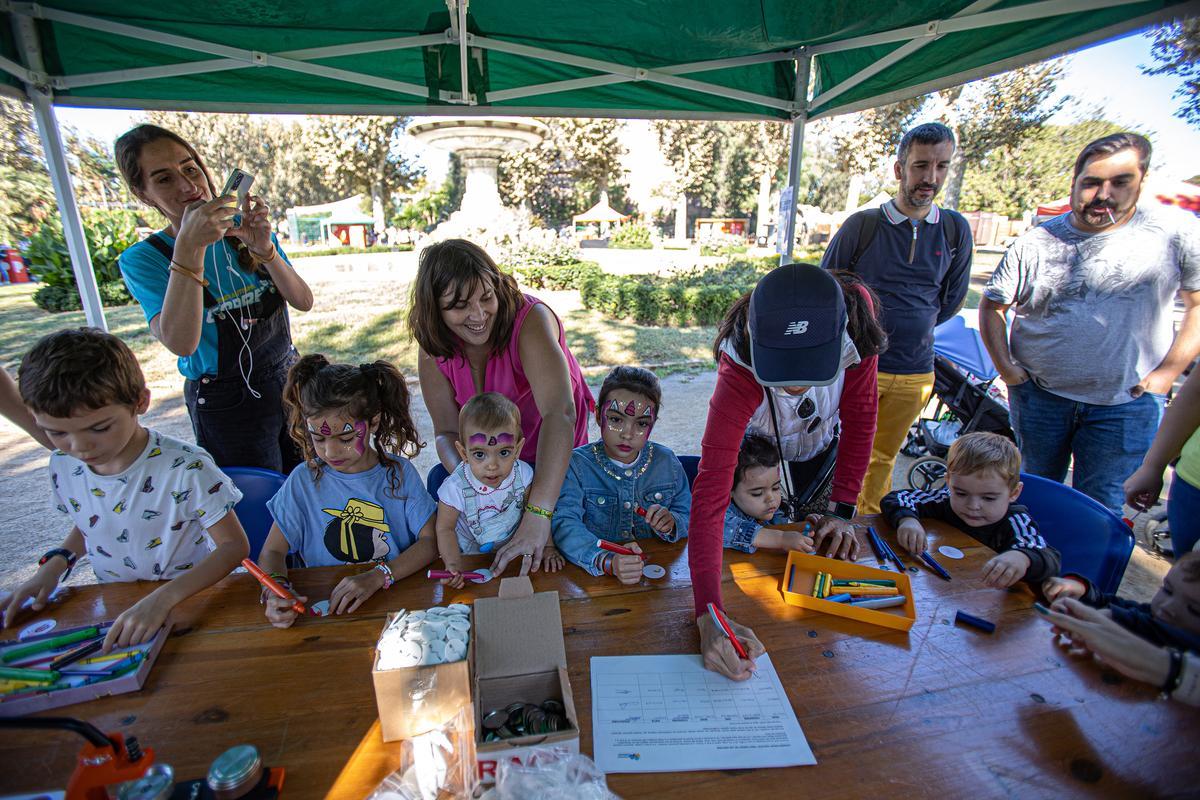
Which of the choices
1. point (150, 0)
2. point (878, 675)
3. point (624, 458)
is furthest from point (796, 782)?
point (150, 0)

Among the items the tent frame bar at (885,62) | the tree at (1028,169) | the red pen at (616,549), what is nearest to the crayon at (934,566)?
the red pen at (616,549)

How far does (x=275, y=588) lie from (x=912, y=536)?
1629 mm

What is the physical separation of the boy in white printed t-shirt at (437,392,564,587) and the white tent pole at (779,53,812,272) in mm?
1923

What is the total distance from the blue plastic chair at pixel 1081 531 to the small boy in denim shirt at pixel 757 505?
794 millimetres

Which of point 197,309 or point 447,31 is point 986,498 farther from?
point 447,31

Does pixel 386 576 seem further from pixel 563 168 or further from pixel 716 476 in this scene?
pixel 563 168

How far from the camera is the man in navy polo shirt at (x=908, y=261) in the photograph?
2.69m

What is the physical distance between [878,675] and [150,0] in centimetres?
340

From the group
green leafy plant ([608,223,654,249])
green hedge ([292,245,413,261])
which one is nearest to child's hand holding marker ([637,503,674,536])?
green hedge ([292,245,413,261])

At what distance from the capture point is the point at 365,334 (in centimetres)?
909

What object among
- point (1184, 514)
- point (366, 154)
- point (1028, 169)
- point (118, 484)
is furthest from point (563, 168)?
point (1184, 514)

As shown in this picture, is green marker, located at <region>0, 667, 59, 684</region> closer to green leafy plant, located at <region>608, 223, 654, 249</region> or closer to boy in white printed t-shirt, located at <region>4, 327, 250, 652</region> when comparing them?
boy in white printed t-shirt, located at <region>4, 327, 250, 652</region>

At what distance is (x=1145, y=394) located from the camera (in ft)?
7.47

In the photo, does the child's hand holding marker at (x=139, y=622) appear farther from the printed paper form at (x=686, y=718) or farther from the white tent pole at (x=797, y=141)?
the white tent pole at (x=797, y=141)
